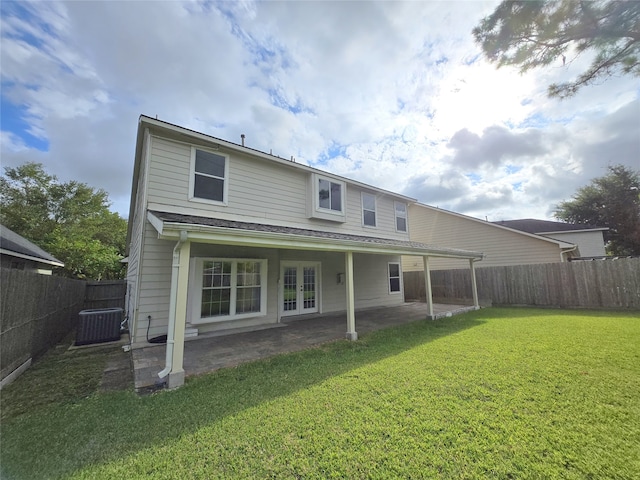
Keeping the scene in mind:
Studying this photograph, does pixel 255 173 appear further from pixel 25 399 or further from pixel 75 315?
pixel 75 315

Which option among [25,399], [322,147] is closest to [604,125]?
[322,147]

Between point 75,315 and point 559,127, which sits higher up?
point 559,127

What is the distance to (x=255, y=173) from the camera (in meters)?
8.01

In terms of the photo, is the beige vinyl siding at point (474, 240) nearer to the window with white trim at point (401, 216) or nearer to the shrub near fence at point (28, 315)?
the window with white trim at point (401, 216)

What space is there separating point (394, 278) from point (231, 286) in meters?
8.17

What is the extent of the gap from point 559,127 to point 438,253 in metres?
5.79

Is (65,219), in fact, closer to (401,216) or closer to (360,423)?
(401,216)

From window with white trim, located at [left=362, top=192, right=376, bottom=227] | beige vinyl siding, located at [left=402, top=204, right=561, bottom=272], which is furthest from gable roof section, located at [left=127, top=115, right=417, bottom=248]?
beige vinyl siding, located at [left=402, top=204, right=561, bottom=272]

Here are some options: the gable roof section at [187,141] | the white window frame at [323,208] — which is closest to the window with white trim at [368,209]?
the white window frame at [323,208]

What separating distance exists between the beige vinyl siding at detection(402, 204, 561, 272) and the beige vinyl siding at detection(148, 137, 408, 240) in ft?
27.4

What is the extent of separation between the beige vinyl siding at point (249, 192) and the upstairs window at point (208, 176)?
5.4 inches

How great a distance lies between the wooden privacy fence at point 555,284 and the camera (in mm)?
9320

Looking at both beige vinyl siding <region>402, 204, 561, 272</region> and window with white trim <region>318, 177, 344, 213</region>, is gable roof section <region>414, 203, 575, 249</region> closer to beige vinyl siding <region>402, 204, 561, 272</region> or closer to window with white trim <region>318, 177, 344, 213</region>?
beige vinyl siding <region>402, 204, 561, 272</region>

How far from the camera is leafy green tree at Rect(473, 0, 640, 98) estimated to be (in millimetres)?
4340
